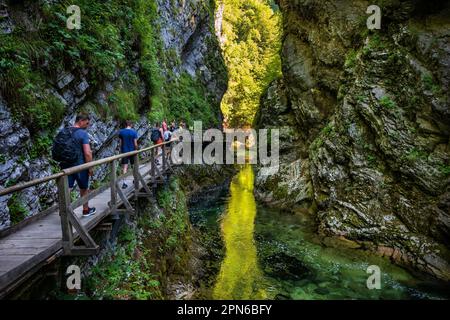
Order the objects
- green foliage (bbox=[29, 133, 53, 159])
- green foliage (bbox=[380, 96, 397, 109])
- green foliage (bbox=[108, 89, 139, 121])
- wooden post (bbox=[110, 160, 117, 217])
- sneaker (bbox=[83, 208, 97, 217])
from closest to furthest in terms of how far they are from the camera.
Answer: sneaker (bbox=[83, 208, 97, 217])
wooden post (bbox=[110, 160, 117, 217])
green foliage (bbox=[29, 133, 53, 159])
green foliage (bbox=[108, 89, 139, 121])
green foliage (bbox=[380, 96, 397, 109])

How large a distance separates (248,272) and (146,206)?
18.6 feet

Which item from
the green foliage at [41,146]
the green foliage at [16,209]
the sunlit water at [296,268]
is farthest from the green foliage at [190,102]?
the green foliage at [16,209]

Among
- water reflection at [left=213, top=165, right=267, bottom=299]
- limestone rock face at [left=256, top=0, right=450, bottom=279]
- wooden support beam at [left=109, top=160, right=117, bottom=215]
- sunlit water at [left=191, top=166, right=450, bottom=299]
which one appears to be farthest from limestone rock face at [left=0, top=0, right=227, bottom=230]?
limestone rock face at [left=256, top=0, right=450, bottom=279]

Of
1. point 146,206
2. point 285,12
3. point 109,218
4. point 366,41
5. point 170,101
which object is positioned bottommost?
point 146,206

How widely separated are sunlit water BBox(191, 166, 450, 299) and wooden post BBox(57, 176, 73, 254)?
331 inches

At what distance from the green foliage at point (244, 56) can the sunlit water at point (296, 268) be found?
32641 millimetres

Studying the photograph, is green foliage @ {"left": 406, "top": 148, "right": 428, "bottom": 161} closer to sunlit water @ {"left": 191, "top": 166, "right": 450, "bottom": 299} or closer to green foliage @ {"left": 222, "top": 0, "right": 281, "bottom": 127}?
sunlit water @ {"left": 191, "top": 166, "right": 450, "bottom": 299}

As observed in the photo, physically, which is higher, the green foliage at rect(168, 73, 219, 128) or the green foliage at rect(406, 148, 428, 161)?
the green foliage at rect(168, 73, 219, 128)

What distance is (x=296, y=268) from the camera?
49.0 feet

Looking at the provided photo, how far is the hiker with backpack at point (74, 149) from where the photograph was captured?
6.27 metres

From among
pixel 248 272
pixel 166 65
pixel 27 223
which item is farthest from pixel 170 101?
pixel 27 223

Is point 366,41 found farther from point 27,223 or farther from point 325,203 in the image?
point 27,223

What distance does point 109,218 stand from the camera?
749cm

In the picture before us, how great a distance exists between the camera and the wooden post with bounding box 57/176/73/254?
520 cm
